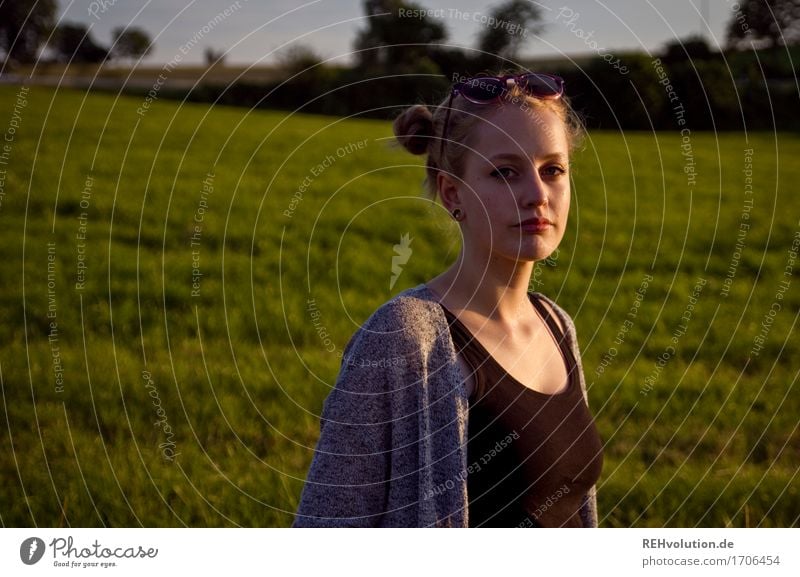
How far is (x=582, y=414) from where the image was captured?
93.0 inches

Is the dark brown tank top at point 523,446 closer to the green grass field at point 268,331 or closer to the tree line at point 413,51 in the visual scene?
the green grass field at point 268,331

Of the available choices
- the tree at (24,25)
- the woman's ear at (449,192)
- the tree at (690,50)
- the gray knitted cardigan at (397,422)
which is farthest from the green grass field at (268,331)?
the tree at (690,50)

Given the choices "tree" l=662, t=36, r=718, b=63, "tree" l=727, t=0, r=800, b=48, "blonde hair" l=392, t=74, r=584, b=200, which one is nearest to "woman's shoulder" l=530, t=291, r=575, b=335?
"blonde hair" l=392, t=74, r=584, b=200

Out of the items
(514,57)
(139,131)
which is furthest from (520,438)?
(139,131)

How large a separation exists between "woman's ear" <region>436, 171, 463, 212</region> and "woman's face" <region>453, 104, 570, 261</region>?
0.02 m

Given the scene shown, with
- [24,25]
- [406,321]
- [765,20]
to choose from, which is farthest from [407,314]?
[765,20]

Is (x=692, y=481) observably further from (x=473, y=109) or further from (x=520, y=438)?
(x=473, y=109)

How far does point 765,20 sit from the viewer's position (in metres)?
4.58

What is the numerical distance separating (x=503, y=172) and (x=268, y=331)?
3079 millimetres

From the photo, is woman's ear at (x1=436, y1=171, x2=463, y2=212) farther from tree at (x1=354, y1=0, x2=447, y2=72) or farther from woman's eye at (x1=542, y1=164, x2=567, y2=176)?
tree at (x1=354, y1=0, x2=447, y2=72)

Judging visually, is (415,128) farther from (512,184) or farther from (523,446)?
(523,446)

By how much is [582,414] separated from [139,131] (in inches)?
325

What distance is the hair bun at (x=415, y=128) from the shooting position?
2262mm

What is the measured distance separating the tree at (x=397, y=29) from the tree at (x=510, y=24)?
0.78 ft
